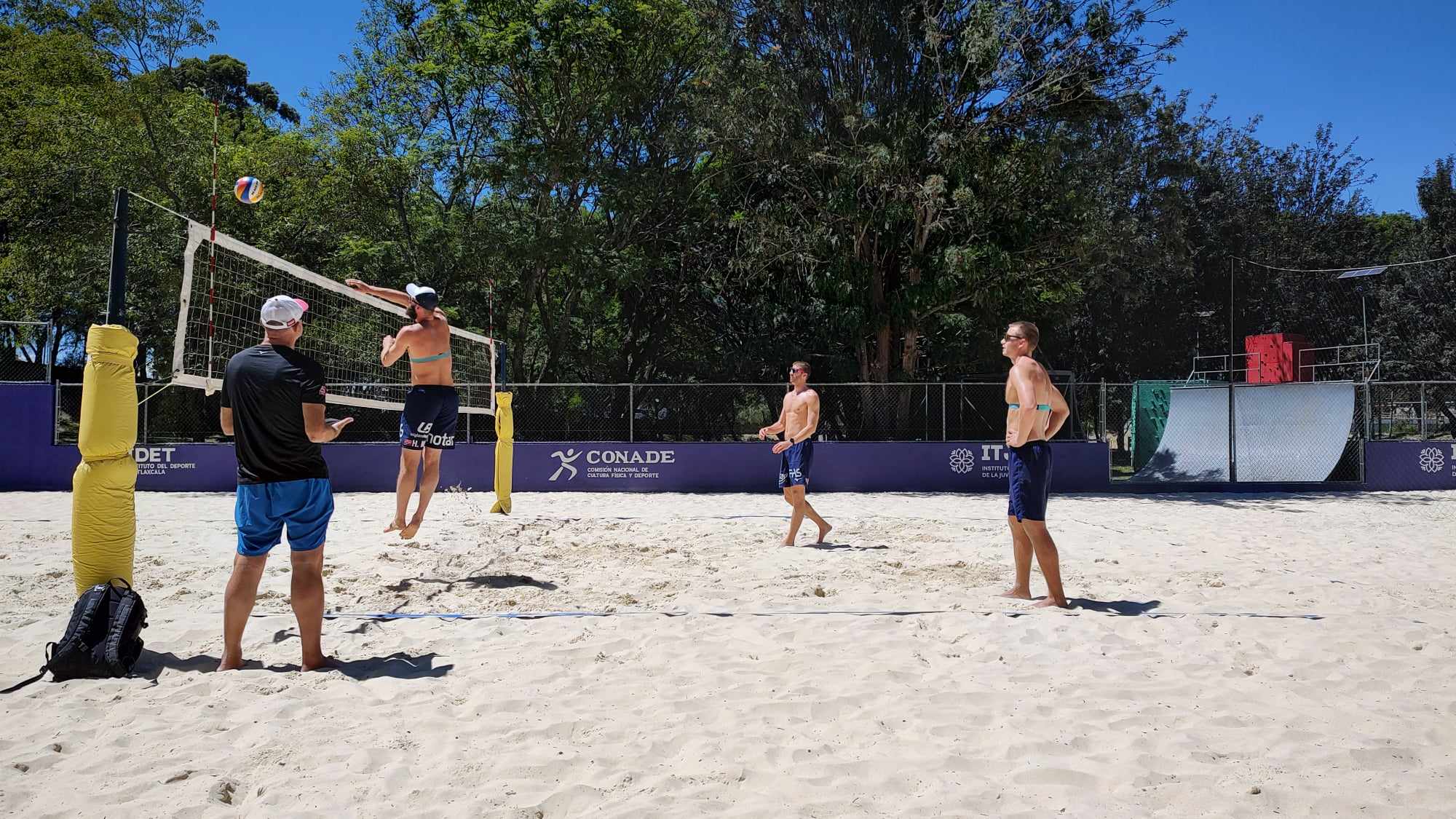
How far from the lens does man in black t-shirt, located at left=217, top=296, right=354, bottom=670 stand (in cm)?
386

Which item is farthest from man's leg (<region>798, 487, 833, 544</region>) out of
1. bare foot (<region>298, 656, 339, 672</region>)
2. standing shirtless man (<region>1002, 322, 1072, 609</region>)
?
bare foot (<region>298, 656, 339, 672</region>)

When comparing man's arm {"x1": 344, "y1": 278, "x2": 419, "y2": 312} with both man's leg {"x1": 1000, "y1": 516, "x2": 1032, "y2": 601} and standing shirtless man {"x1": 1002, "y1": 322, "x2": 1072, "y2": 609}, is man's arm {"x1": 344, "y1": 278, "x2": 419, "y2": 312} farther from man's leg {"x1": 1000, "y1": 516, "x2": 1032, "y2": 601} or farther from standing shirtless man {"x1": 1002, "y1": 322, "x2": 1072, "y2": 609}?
man's leg {"x1": 1000, "y1": 516, "x2": 1032, "y2": 601}

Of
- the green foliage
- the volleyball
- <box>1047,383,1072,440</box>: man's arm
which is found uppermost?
the green foliage

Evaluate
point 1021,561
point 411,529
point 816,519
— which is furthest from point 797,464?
point 411,529

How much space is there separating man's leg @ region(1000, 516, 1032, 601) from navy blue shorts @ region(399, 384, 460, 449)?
4.42m

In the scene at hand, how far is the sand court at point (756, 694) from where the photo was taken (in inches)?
111

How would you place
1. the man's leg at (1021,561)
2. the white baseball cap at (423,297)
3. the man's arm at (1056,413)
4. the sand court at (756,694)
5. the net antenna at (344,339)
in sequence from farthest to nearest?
1. the net antenna at (344,339)
2. the white baseball cap at (423,297)
3. the man's leg at (1021,561)
4. the man's arm at (1056,413)
5. the sand court at (756,694)

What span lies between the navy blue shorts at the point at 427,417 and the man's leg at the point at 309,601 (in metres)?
2.83

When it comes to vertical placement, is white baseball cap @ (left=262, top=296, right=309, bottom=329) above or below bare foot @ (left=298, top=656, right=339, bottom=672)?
above

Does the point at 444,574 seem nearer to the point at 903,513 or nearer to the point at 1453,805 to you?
the point at 1453,805

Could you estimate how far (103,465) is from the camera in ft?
14.0

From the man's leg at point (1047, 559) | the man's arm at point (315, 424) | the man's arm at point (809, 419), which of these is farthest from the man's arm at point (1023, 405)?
the man's arm at point (315, 424)

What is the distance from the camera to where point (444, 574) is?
21.0 feet

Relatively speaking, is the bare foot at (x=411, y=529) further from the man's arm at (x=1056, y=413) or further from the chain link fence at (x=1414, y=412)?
the chain link fence at (x=1414, y=412)
